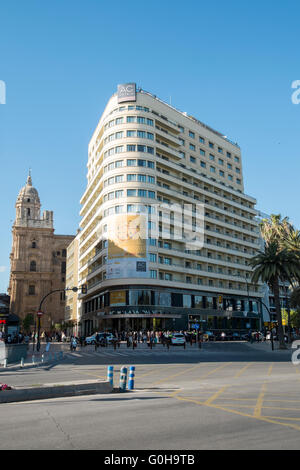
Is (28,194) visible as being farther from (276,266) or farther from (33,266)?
(276,266)

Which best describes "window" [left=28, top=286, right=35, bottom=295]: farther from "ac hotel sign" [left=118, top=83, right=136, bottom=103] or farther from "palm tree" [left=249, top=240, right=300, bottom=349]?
"palm tree" [left=249, top=240, right=300, bottom=349]

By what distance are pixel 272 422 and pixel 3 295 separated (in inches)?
4846

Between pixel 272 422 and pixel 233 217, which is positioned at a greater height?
pixel 233 217

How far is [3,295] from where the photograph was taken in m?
121

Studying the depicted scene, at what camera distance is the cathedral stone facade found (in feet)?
320

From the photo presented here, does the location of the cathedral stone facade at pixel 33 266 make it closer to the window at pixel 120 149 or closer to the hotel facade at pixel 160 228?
the hotel facade at pixel 160 228

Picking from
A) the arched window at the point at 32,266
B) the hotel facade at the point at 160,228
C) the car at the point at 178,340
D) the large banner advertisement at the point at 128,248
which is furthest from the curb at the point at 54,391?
the arched window at the point at 32,266

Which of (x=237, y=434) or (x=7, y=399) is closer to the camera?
(x=237, y=434)

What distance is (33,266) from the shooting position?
101000 millimetres

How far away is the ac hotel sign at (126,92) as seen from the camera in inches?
2424

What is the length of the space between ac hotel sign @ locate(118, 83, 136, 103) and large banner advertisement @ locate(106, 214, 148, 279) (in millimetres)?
17905

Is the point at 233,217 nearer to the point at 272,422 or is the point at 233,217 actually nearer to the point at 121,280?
the point at 121,280

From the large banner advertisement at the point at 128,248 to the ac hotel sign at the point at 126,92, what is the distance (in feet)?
58.7

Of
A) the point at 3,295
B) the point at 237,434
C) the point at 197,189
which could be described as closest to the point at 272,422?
the point at 237,434
